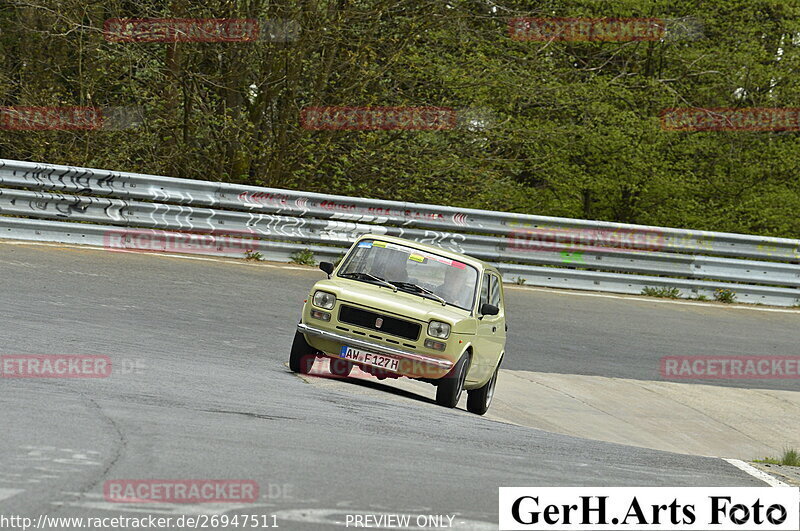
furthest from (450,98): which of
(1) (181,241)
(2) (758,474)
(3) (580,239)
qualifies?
(2) (758,474)

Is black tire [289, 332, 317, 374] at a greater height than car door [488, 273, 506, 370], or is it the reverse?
car door [488, 273, 506, 370]

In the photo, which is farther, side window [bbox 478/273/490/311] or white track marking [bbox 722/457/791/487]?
side window [bbox 478/273/490/311]

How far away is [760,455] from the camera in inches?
434

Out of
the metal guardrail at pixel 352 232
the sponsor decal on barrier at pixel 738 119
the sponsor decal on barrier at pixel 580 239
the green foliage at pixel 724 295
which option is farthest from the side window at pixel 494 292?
the sponsor decal on barrier at pixel 738 119

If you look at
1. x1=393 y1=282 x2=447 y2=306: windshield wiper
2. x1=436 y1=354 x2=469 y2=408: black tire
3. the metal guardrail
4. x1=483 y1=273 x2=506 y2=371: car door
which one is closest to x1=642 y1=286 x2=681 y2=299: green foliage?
the metal guardrail

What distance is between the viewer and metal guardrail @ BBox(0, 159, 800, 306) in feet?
53.5

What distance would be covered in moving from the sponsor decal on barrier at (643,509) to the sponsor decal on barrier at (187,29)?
15.1 metres

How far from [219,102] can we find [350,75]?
2409mm

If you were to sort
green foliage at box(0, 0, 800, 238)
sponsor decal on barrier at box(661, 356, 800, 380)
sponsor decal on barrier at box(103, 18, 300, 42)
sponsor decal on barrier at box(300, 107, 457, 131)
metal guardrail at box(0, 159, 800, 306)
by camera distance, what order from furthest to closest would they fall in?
sponsor decal on barrier at box(300, 107, 457, 131), green foliage at box(0, 0, 800, 238), sponsor decal on barrier at box(103, 18, 300, 42), metal guardrail at box(0, 159, 800, 306), sponsor decal on barrier at box(661, 356, 800, 380)

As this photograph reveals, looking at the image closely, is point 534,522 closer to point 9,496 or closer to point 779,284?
point 9,496

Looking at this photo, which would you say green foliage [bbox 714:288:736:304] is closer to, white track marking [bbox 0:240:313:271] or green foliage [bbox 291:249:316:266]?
green foliage [bbox 291:249:316:266]

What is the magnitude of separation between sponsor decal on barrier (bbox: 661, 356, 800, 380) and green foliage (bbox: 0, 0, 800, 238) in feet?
25.0

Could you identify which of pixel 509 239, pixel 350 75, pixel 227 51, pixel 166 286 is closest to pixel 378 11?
pixel 350 75

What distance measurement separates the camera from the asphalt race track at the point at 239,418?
206 inches
